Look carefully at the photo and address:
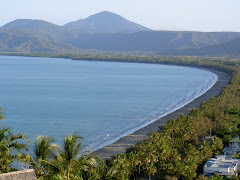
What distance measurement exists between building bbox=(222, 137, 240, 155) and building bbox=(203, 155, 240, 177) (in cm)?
248

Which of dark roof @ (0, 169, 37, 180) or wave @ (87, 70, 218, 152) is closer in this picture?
dark roof @ (0, 169, 37, 180)

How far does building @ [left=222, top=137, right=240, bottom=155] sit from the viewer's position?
86.1 ft

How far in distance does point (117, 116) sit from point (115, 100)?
47.2 ft

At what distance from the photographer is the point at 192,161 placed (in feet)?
71.5

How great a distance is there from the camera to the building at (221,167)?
21906mm

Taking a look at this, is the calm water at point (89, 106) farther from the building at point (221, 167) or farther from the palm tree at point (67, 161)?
the palm tree at point (67, 161)

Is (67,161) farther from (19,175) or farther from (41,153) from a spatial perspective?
(19,175)

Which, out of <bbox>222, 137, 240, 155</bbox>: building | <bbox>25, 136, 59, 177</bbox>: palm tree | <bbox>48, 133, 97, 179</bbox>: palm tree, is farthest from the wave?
<bbox>48, 133, 97, 179</bbox>: palm tree

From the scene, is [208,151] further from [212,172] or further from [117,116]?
[117,116]

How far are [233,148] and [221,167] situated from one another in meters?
5.38

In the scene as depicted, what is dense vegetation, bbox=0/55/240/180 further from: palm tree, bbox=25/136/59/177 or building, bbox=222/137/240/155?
building, bbox=222/137/240/155

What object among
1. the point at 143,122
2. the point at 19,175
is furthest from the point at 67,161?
the point at 143,122

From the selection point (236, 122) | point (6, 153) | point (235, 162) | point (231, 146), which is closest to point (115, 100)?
point (236, 122)

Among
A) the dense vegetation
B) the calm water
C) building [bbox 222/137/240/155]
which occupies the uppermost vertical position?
the dense vegetation
